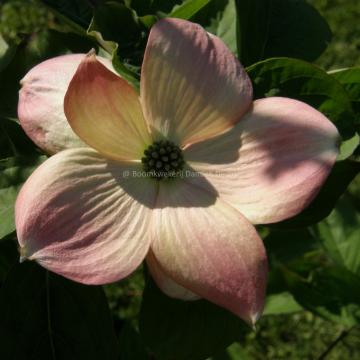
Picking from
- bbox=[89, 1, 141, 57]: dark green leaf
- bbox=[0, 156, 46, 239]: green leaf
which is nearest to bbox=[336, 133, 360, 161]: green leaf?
bbox=[89, 1, 141, 57]: dark green leaf

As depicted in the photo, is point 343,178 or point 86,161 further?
point 343,178

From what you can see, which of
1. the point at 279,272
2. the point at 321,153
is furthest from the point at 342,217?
the point at 321,153

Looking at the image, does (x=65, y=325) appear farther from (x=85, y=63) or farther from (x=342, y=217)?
(x=342, y=217)

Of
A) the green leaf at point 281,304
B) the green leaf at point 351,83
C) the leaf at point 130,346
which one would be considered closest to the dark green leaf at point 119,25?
the green leaf at point 351,83

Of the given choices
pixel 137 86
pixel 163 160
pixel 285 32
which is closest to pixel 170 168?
pixel 163 160

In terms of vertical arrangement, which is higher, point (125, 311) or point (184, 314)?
point (184, 314)

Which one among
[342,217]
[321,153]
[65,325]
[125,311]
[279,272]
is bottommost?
[125,311]
